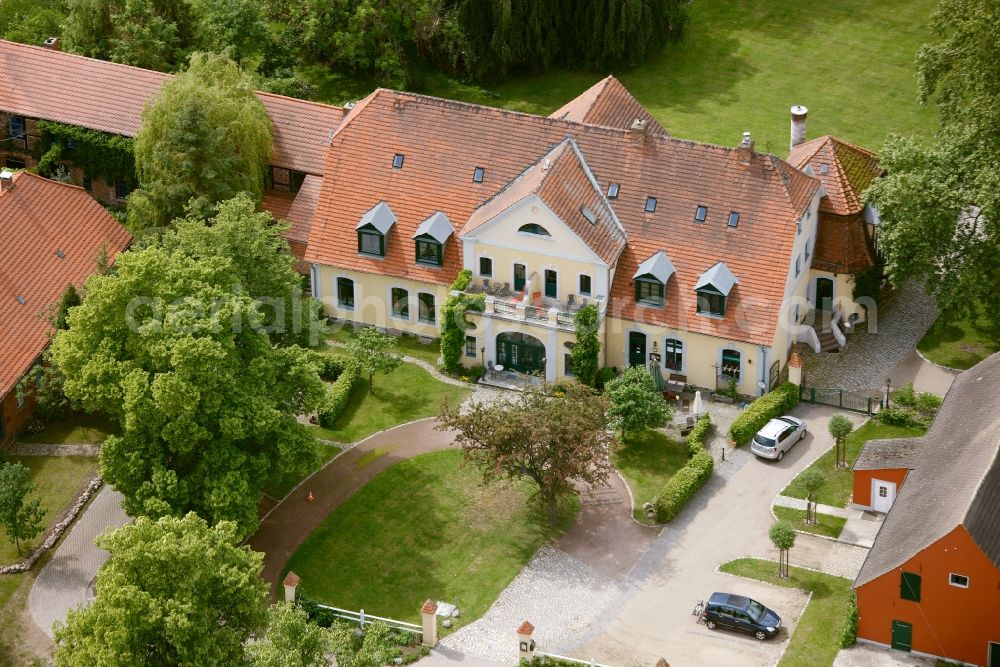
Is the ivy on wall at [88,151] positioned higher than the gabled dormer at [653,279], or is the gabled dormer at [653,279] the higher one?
the ivy on wall at [88,151]

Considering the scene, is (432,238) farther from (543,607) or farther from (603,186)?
(543,607)

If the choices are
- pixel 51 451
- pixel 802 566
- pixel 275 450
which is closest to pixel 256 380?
pixel 275 450

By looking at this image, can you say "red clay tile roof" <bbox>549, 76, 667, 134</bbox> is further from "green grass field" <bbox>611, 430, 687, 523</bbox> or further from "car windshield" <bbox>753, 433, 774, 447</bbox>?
"car windshield" <bbox>753, 433, 774, 447</bbox>

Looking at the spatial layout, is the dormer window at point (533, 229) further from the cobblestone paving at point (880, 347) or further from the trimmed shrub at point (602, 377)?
the cobblestone paving at point (880, 347)

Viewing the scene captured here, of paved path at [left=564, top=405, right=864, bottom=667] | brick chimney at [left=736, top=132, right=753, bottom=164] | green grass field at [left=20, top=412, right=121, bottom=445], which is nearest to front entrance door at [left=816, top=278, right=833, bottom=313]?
brick chimney at [left=736, top=132, right=753, bottom=164]

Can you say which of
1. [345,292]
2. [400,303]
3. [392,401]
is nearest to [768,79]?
[400,303]

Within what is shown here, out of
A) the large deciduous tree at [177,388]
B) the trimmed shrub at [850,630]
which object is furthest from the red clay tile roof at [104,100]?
the trimmed shrub at [850,630]
